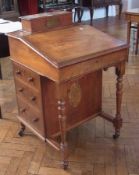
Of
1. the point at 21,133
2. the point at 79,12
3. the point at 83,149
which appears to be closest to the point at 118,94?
the point at 83,149

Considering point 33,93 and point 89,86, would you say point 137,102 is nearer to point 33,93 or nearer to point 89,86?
point 89,86

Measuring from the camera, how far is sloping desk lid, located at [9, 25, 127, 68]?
5.24 feet

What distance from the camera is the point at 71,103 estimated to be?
210 centimetres

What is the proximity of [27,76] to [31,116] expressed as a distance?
332 mm

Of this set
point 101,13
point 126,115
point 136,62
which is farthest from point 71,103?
point 101,13

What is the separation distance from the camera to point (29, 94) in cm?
202

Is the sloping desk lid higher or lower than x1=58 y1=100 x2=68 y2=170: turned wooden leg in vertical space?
higher

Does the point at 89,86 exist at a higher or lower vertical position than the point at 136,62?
higher

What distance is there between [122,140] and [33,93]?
825 mm

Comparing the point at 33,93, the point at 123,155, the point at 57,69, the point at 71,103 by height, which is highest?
the point at 57,69

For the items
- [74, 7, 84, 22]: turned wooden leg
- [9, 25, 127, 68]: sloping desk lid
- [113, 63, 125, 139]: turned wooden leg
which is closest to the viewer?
[9, 25, 127, 68]: sloping desk lid

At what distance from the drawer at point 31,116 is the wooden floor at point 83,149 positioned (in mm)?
188

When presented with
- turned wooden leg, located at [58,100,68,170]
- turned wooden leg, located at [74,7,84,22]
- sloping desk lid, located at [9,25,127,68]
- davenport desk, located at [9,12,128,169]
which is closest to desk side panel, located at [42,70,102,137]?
davenport desk, located at [9,12,128,169]

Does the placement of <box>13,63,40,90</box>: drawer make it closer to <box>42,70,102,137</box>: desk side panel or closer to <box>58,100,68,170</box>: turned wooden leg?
<box>42,70,102,137</box>: desk side panel
